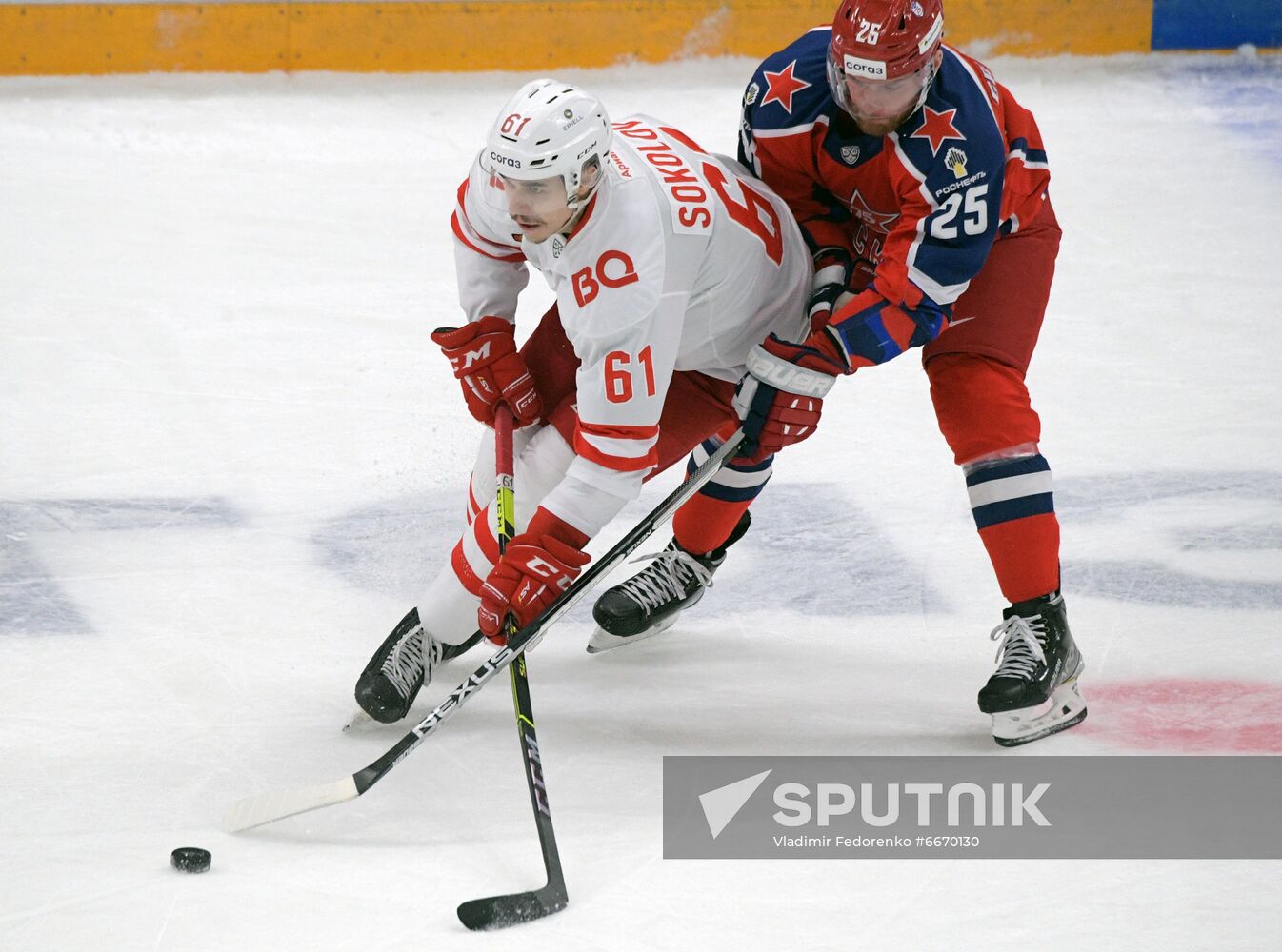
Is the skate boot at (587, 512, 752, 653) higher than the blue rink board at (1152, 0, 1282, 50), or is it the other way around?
the skate boot at (587, 512, 752, 653)

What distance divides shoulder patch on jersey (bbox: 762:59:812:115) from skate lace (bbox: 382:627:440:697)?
1.07 meters

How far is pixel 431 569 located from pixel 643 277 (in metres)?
1.15

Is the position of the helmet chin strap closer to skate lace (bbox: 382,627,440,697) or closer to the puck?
skate lace (bbox: 382,627,440,697)

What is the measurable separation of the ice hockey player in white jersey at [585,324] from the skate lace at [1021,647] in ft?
1.78

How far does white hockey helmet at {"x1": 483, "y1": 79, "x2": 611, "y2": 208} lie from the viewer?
2.31 meters

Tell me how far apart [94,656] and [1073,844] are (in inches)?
66.2

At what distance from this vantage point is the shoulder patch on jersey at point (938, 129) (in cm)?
257

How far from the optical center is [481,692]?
2867 millimetres

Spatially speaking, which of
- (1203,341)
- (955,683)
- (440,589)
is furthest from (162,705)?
(1203,341)

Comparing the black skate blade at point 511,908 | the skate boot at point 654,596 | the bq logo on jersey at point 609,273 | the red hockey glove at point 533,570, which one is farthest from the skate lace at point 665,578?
the black skate blade at point 511,908

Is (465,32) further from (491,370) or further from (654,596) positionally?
(491,370)

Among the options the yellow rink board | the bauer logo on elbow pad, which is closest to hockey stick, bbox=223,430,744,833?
the bauer logo on elbow pad

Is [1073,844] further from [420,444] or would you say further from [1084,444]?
[420,444]

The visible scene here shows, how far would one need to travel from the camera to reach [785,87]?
2.76m
